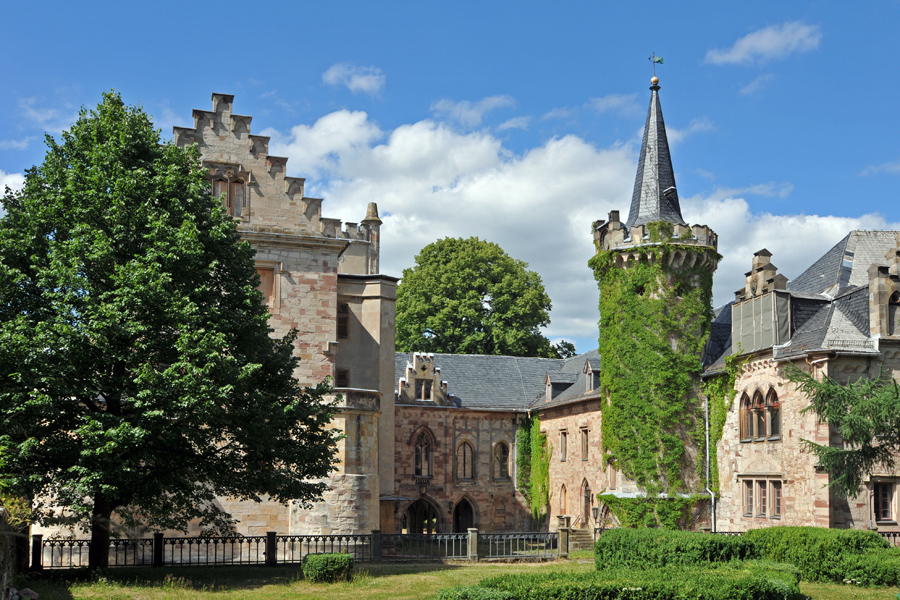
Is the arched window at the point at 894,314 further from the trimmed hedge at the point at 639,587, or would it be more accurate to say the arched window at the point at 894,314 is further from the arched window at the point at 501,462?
Answer: the arched window at the point at 501,462

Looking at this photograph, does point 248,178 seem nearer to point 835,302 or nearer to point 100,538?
point 100,538

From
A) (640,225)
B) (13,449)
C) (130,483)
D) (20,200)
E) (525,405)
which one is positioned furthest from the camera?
(525,405)

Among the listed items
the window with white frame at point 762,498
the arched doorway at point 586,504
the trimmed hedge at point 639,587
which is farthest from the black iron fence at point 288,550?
the trimmed hedge at point 639,587

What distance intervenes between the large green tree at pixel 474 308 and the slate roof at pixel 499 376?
4.91 m

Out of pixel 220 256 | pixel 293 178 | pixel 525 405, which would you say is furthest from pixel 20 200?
pixel 525 405

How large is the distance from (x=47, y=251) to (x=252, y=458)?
272 inches

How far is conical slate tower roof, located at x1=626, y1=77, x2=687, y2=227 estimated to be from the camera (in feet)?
117

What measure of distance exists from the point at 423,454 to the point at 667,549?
2697 centimetres

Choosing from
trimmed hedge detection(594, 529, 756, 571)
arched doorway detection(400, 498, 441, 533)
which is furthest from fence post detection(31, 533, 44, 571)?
arched doorway detection(400, 498, 441, 533)

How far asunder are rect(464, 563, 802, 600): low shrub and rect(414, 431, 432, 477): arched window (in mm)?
30158

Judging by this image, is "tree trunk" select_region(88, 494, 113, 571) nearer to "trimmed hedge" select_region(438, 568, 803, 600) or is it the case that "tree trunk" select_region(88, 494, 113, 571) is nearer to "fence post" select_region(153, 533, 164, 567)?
"fence post" select_region(153, 533, 164, 567)

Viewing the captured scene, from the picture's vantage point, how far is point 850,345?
87.5 ft

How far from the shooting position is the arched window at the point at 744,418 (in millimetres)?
30627

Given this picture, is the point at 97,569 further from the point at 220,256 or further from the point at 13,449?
the point at 220,256
